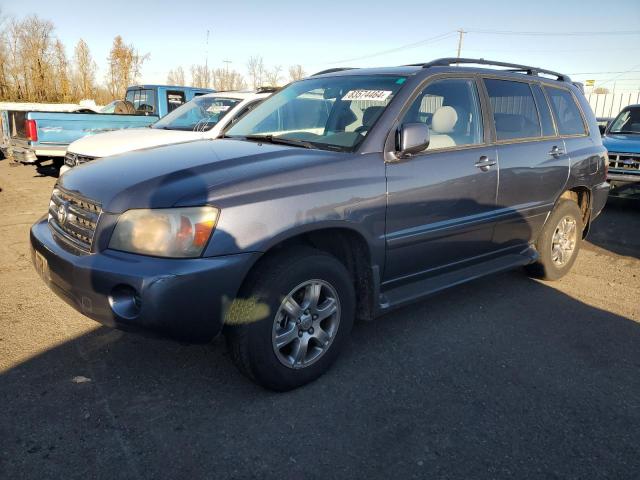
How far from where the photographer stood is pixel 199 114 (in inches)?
306

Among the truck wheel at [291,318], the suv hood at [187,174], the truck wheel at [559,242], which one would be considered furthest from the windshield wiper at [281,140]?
the truck wheel at [559,242]

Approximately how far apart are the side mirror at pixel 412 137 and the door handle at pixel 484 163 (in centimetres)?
73

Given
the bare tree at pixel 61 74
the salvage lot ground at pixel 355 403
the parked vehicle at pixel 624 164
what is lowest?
the salvage lot ground at pixel 355 403

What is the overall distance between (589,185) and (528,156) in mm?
1251

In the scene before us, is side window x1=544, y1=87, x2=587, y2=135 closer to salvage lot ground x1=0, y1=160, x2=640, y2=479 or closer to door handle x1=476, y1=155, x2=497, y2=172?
door handle x1=476, y1=155, x2=497, y2=172

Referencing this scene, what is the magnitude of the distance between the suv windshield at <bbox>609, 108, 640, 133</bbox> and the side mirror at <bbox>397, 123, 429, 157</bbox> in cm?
809

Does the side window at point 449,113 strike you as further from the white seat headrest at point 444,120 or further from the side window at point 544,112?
the side window at point 544,112

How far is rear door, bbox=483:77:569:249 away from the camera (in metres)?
3.97

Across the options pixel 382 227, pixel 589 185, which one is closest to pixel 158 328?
pixel 382 227

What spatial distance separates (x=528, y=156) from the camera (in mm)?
4129

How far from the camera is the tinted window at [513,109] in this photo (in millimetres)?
3998

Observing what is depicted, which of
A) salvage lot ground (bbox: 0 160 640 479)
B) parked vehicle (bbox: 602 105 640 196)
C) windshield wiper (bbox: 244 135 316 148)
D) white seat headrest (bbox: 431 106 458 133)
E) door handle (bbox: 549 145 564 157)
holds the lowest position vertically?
salvage lot ground (bbox: 0 160 640 479)

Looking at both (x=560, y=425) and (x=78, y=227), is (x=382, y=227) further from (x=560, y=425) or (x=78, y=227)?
(x=78, y=227)

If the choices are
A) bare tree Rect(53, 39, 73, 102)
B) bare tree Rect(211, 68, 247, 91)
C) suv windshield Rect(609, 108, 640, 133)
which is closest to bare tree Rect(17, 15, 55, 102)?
bare tree Rect(53, 39, 73, 102)
